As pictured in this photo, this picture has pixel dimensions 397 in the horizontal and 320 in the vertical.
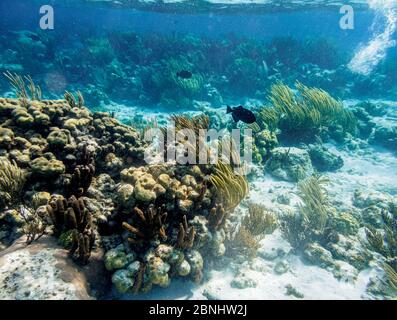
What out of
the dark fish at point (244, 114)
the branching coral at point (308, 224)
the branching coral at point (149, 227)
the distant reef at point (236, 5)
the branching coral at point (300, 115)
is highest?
the distant reef at point (236, 5)

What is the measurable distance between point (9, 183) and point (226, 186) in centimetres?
300

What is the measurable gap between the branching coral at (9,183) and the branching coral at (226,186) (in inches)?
106

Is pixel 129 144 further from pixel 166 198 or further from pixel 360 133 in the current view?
pixel 360 133

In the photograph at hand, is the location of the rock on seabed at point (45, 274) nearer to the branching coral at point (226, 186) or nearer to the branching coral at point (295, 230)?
the branching coral at point (226, 186)

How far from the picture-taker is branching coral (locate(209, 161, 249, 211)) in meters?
4.28

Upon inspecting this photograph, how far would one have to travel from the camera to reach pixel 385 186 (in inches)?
306

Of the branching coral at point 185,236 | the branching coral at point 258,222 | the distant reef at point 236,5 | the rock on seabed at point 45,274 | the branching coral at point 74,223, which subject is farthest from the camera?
the distant reef at point 236,5

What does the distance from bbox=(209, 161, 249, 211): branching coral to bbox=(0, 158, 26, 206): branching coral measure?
8.84 ft

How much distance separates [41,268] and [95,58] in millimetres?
17563

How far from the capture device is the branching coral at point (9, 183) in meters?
3.78
